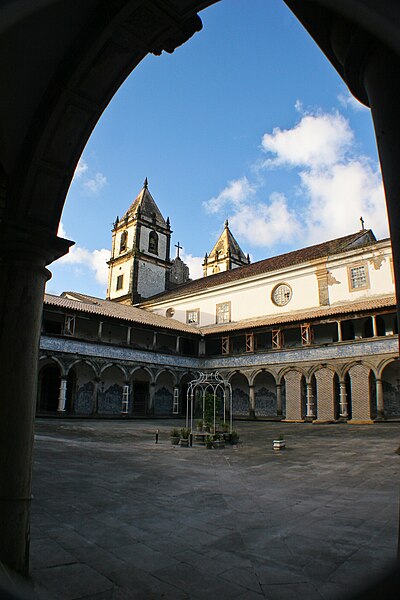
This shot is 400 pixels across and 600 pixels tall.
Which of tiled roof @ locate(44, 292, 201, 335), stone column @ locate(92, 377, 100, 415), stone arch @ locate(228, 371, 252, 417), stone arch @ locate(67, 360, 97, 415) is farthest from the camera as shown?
stone arch @ locate(228, 371, 252, 417)

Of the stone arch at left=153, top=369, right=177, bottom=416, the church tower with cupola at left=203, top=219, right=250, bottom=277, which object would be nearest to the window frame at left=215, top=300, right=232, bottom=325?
the stone arch at left=153, top=369, right=177, bottom=416

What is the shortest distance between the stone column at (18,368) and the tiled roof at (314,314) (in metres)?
A: 21.5

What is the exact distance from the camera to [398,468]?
26.8ft

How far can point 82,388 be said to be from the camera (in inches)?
1054

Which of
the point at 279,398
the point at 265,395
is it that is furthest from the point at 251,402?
the point at 279,398

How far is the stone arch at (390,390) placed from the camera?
2325 cm

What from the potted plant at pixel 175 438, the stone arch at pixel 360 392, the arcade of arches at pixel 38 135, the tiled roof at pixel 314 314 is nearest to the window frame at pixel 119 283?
the tiled roof at pixel 314 314

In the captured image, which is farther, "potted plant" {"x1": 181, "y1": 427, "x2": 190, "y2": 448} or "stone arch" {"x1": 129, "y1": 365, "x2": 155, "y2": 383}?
"stone arch" {"x1": 129, "y1": 365, "x2": 155, "y2": 383}

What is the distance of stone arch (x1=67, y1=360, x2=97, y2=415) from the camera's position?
26.3 meters

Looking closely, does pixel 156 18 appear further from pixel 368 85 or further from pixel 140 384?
pixel 140 384

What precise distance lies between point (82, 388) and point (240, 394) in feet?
38.3

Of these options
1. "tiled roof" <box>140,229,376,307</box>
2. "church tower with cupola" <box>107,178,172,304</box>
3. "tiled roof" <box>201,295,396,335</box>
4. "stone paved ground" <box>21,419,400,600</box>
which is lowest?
"stone paved ground" <box>21,419,400,600</box>

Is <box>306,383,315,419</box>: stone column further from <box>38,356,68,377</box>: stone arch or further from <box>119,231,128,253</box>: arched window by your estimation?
<box>119,231,128,253</box>: arched window

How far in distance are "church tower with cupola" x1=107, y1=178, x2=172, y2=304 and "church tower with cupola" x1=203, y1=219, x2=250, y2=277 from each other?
10.7 meters
